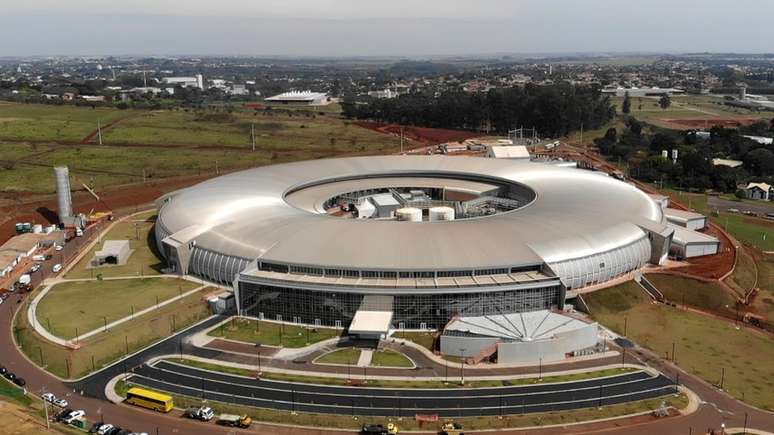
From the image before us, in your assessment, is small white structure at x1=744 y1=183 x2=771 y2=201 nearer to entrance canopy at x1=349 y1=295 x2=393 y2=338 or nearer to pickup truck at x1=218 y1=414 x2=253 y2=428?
entrance canopy at x1=349 y1=295 x2=393 y2=338

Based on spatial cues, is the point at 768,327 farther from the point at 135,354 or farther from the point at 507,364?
the point at 135,354

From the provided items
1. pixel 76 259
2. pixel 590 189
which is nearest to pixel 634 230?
pixel 590 189

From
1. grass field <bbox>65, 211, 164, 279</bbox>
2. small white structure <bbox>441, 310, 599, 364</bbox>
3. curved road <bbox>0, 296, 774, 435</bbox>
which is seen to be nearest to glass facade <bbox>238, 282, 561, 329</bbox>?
small white structure <bbox>441, 310, 599, 364</bbox>

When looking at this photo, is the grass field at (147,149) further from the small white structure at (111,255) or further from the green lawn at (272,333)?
the green lawn at (272,333)

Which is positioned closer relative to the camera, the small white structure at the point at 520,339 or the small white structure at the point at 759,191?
the small white structure at the point at 520,339

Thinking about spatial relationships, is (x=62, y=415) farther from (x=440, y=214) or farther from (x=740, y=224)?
(x=740, y=224)

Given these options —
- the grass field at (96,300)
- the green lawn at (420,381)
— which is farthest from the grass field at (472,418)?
the grass field at (96,300)
